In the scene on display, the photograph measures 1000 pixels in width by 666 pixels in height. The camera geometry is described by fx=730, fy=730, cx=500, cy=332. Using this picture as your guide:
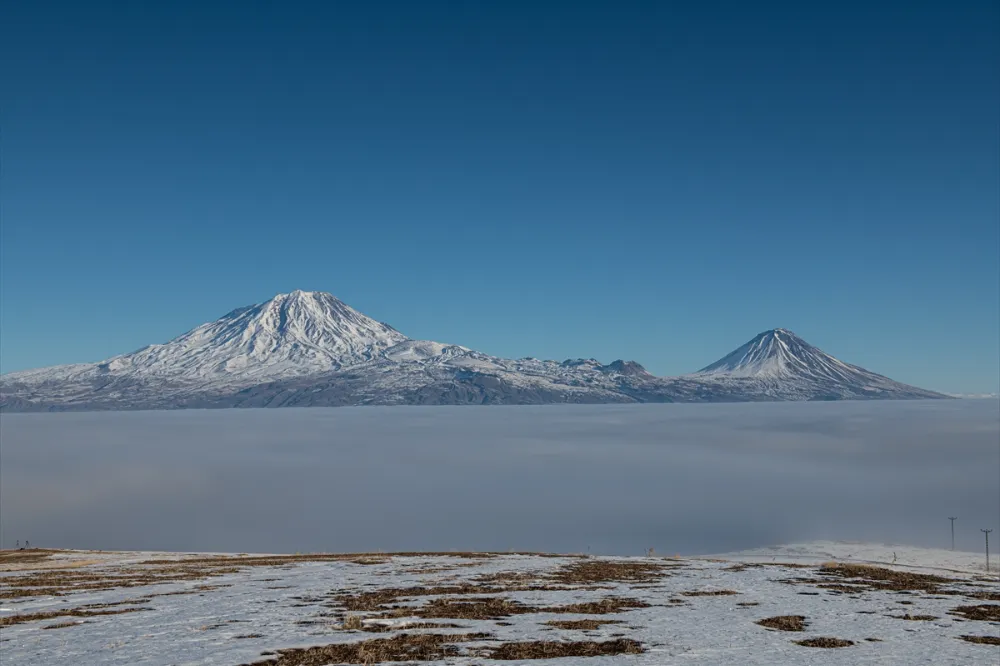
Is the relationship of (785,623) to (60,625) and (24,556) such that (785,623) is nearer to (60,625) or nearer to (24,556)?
(60,625)

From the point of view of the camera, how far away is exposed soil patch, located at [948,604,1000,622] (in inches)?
938

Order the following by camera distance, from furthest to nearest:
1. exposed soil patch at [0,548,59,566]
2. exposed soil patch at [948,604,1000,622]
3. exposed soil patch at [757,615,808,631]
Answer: exposed soil patch at [0,548,59,566] → exposed soil patch at [948,604,1000,622] → exposed soil patch at [757,615,808,631]

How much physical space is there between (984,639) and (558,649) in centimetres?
1195

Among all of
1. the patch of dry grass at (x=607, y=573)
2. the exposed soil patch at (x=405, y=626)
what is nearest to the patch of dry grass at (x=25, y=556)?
the patch of dry grass at (x=607, y=573)

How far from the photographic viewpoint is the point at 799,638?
20250 mm

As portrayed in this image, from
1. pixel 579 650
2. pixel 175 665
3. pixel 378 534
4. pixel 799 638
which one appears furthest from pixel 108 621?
pixel 378 534

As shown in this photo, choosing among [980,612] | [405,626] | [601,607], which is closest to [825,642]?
[601,607]

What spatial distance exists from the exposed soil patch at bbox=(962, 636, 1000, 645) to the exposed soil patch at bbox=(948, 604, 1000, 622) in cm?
381

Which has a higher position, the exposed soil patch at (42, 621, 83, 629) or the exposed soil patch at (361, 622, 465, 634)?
the exposed soil patch at (361, 622, 465, 634)

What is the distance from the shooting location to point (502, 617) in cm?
2338

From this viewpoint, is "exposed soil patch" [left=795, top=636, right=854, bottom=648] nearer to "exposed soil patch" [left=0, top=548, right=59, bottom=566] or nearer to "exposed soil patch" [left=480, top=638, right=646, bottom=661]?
"exposed soil patch" [left=480, top=638, right=646, bottom=661]

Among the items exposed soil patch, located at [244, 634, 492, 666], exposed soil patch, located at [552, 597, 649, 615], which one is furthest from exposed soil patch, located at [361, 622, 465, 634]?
exposed soil patch, located at [552, 597, 649, 615]

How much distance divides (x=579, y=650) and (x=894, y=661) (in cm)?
747

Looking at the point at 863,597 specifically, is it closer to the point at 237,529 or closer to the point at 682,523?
the point at 682,523
